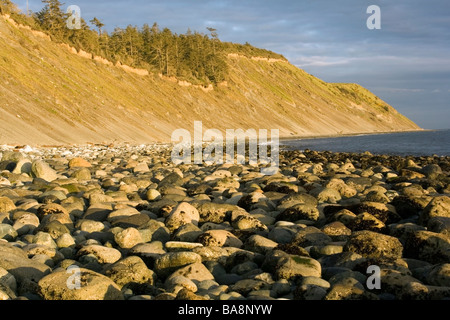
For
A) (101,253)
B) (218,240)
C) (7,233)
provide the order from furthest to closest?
(7,233)
(218,240)
(101,253)

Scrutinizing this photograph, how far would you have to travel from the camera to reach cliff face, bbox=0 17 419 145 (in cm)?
3878

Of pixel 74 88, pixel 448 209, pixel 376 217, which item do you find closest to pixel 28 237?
pixel 376 217

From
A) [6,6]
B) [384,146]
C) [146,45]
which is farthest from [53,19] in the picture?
[384,146]

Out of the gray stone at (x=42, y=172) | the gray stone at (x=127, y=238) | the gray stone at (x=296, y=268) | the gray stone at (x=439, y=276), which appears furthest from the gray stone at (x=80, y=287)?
the gray stone at (x=42, y=172)

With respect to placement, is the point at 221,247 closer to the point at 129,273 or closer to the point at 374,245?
the point at 129,273

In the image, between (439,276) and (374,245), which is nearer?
(439,276)

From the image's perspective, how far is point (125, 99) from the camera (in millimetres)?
59656

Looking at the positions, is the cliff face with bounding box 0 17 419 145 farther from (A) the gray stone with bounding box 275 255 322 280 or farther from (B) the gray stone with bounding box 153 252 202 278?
(A) the gray stone with bounding box 275 255 322 280

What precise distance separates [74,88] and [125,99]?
1008 cm

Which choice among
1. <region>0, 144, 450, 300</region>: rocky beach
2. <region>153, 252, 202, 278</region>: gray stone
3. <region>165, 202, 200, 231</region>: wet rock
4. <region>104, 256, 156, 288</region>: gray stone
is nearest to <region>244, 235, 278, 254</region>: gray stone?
<region>0, 144, 450, 300</region>: rocky beach

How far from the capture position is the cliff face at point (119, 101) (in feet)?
127

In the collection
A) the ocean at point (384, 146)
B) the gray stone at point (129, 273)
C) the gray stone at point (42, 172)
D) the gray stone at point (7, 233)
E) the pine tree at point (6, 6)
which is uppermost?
the pine tree at point (6, 6)

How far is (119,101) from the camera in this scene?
57438 millimetres

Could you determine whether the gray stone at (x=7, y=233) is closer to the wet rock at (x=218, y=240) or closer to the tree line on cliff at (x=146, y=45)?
the wet rock at (x=218, y=240)
